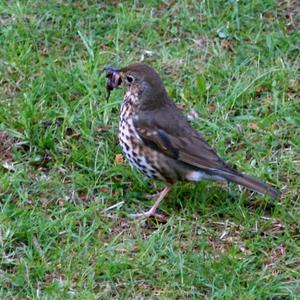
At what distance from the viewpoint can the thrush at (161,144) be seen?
661 centimetres

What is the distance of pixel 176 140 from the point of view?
671 cm

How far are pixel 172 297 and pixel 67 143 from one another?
1.71 meters

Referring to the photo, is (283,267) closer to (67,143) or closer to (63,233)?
(63,233)

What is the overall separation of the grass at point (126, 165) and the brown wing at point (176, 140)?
0.87 feet

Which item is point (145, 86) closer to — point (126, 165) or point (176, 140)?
point (176, 140)

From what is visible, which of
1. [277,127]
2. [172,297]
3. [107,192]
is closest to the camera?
[172,297]

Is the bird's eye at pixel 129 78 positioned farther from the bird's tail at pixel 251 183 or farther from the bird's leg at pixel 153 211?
the bird's tail at pixel 251 183

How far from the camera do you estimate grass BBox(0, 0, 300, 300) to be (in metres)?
6.06

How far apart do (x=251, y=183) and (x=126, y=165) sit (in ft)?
3.10

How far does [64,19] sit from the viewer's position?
849cm

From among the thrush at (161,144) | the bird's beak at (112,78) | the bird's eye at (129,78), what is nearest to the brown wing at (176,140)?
the thrush at (161,144)

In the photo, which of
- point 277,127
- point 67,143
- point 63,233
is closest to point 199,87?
point 277,127

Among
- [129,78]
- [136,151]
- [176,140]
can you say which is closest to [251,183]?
[176,140]

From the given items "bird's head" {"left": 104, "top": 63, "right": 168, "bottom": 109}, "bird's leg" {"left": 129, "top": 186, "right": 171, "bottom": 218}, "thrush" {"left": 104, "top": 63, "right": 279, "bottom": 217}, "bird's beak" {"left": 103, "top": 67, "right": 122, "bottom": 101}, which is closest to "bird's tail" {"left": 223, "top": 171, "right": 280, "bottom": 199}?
"thrush" {"left": 104, "top": 63, "right": 279, "bottom": 217}
